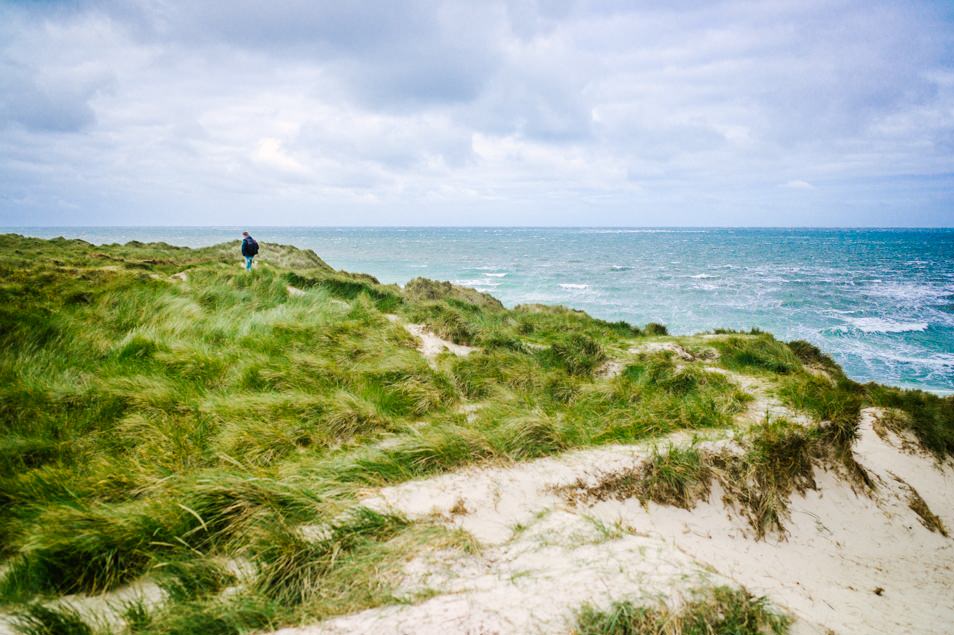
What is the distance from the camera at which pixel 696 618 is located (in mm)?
2471

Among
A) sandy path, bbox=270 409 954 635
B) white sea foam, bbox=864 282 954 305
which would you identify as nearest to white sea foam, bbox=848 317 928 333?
white sea foam, bbox=864 282 954 305

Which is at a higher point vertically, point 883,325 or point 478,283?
point 478,283

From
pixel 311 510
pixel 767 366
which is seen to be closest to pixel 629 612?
pixel 311 510

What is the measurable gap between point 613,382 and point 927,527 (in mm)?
4185

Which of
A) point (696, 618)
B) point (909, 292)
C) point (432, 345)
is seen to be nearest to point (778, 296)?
point (909, 292)

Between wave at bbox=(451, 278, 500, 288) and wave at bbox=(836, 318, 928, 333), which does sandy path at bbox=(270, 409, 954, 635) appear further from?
wave at bbox=(451, 278, 500, 288)

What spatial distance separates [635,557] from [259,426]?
386 centimetres

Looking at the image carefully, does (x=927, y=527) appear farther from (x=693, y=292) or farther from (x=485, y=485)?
(x=693, y=292)

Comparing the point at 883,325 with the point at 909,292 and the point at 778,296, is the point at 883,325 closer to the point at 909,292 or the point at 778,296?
the point at 778,296

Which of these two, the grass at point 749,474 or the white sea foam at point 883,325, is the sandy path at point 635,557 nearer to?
the grass at point 749,474

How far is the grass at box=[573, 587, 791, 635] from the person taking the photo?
7.73 feet

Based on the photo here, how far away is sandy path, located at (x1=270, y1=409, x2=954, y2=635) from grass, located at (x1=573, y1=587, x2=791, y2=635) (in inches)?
3.6

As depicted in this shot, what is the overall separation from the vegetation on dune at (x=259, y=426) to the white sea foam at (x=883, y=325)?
55.5 feet

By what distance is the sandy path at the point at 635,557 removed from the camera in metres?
2.48
